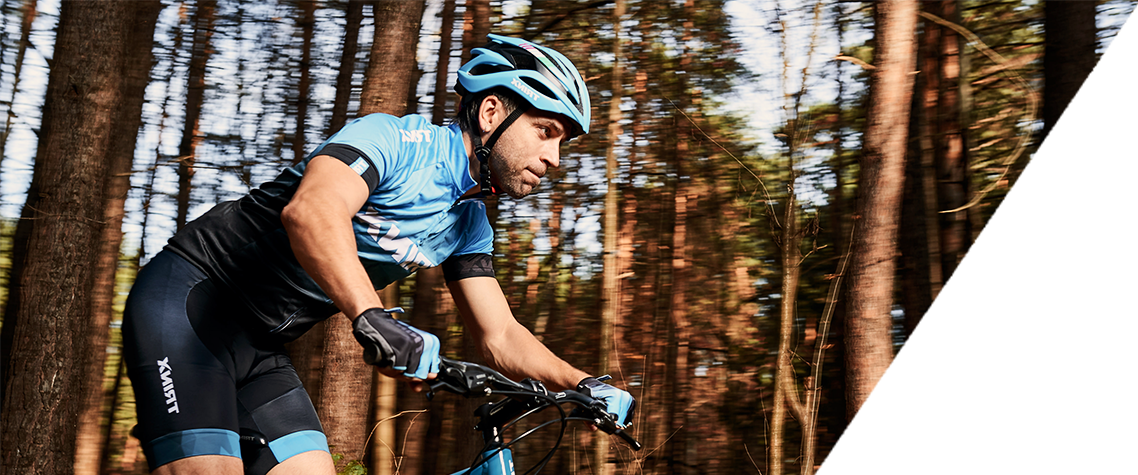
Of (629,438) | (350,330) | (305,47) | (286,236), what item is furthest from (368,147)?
(305,47)

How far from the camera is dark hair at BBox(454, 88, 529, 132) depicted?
2418mm

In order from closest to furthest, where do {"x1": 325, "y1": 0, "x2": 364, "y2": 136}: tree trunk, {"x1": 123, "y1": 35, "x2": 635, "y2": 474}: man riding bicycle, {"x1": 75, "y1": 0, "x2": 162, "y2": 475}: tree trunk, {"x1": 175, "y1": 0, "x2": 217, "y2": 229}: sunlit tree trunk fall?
{"x1": 123, "y1": 35, "x2": 635, "y2": 474}: man riding bicycle, {"x1": 75, "y1": 0, "x2": 162, "y2": 475}: tree trunk, {"x1": 325, "y1": 0, "x2": 364, "y2": 136}: tree trunk, {"x1": 175, "y1": 0, "x2": 217, "y2": 229}: sunlit tree trunk

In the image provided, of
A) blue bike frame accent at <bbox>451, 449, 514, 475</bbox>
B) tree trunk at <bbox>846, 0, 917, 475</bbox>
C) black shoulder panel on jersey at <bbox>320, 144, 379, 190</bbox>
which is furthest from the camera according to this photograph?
tree trunk at <bbox>846, 0, 917, 475</bbox>

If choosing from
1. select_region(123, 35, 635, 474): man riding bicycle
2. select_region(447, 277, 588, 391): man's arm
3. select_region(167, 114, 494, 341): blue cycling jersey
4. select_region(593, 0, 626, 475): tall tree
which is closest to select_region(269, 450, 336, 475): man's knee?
select_region(123, 35, 635, 474): man riding bicycle

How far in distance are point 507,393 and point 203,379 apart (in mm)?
928

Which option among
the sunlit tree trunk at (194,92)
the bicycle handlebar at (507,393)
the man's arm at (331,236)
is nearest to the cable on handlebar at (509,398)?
the bicycle handlebar at (507,393)

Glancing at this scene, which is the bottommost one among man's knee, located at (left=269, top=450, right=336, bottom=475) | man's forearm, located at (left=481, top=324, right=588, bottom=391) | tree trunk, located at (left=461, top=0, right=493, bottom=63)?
man's knee, located at (left=269, top=450, right=336, bottom=475)

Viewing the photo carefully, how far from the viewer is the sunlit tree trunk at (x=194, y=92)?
9.90 metres

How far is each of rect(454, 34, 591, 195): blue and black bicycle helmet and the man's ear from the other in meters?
0.03

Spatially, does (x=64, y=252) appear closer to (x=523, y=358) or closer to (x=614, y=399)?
(x=523, y=358)

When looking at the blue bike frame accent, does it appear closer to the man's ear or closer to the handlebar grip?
the handlebar grip

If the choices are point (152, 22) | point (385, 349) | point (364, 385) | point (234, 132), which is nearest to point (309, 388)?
point (364, 385)

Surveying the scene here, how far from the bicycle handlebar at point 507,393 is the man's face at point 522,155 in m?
0.73

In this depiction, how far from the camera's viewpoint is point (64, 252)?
638 centimetres
